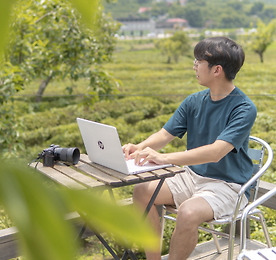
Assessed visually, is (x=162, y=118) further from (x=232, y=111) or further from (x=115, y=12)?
(x=115, y=12)

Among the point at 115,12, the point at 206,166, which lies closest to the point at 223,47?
the point at 206,166

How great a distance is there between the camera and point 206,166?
1.98m

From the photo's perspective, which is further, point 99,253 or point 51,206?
point 99,253

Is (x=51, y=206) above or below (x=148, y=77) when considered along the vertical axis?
above

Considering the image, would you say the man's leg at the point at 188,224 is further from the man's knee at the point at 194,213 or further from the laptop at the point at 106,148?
the laptop at the point at 106,148

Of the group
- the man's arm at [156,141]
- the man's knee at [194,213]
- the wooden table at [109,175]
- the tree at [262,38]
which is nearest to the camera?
the wooden table at [109,175]

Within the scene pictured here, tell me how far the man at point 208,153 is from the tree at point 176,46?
27340 mm

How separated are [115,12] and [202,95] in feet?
165

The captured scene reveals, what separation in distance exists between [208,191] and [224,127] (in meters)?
0.25

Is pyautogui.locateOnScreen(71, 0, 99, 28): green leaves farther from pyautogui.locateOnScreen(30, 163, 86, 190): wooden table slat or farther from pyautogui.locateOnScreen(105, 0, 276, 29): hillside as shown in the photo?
pyautogui.locateOnScreen(105, 0, 276, 29): hillside

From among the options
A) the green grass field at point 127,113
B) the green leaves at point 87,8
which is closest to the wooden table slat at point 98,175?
the green grass field at point 127,113

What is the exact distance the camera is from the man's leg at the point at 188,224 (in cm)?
175

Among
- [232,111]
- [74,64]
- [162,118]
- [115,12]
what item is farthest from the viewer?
[115,12]

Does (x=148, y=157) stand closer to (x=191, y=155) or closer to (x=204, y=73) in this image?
(x=191, y=155)
